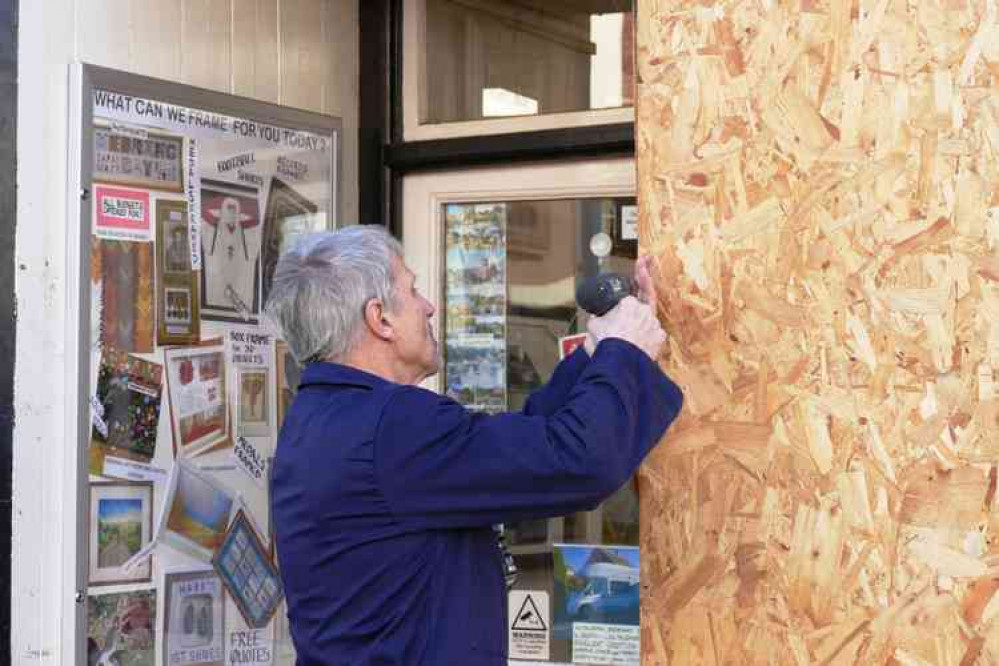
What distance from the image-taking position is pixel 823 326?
297cm

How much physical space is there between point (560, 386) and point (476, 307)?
2.15 metres

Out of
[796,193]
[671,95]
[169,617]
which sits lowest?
[169,617]

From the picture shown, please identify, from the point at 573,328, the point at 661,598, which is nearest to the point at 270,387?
the point at 573,328

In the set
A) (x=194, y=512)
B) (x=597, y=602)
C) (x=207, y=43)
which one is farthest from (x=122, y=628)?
(x=207, y=43)

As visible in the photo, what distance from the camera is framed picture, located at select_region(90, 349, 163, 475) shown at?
14.3ft

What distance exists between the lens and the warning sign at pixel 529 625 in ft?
16.5

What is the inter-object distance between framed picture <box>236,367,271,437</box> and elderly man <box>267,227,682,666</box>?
1.76 meters

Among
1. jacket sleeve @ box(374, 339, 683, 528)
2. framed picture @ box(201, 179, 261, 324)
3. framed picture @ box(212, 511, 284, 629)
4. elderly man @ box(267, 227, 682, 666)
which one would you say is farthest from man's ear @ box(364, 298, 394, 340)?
framed picture @ box(212, 511, 284, 629)

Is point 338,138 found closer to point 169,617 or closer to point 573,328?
point 573,328

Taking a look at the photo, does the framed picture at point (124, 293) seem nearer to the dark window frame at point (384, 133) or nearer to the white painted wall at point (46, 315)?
the white painted wall at point (46, 315)

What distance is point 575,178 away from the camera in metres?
5.03

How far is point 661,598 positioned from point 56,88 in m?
2.20

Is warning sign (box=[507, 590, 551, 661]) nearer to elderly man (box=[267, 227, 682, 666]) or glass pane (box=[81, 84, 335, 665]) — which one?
glass pane (box=[81, 84, 335, 665])

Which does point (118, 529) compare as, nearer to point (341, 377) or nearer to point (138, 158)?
point (138, 158)
